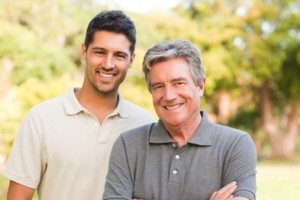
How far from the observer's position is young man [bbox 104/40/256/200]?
280cm

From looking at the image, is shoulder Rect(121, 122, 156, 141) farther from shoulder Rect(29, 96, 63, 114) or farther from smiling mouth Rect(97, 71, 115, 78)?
shoulder Rect(29, 96, 63, 114)

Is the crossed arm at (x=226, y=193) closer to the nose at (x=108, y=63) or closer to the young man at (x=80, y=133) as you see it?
the young man at (x=80, y=133)

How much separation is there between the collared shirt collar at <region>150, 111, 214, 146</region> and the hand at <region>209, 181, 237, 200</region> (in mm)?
227

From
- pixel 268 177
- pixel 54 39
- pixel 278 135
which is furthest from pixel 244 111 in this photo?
pixel 268 177

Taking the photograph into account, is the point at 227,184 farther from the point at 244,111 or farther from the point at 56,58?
the point at 244,111

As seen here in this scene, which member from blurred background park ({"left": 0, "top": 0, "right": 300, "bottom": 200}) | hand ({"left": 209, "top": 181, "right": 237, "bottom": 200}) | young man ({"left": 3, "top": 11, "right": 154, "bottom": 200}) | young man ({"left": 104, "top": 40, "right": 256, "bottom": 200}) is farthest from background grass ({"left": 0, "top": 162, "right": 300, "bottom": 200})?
hand ({"left": 209, "top": 181, "right": 237, "bottom": 200})

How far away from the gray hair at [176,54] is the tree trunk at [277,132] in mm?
26737

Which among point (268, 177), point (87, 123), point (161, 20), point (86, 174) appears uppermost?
Answer: point (161, 20)

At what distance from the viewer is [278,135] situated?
29.5m

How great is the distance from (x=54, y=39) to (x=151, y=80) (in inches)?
820

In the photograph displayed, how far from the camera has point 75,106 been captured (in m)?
3.37

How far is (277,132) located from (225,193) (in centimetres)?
2768

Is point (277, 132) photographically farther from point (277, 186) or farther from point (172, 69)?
point (172, 69)

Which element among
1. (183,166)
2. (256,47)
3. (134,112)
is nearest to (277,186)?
(134,112)
